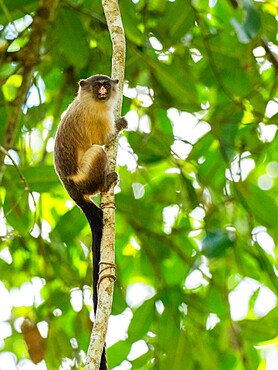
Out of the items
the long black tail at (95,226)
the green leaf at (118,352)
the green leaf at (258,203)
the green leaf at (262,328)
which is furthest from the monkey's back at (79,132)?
the green leaf at (262,328)

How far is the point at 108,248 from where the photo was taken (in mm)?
3105

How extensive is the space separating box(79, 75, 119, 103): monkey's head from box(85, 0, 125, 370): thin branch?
0.34 m

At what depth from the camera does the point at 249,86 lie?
181 inches

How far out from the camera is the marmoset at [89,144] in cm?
393

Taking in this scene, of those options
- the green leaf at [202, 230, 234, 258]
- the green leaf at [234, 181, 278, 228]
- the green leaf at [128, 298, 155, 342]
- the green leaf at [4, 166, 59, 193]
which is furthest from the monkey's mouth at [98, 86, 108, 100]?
the green leaf at [128, 298, 155, 342]

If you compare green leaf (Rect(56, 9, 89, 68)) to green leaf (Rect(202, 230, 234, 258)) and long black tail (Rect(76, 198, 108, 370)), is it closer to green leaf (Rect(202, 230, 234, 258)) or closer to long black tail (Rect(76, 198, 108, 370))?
long black tail (Rect(76, 198, 108, 370))

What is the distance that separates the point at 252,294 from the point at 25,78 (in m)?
1.50

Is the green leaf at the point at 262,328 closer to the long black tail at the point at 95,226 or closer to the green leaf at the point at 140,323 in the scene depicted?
the green leaf at the point at 140,323

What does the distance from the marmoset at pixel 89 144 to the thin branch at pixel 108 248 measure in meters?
0.09

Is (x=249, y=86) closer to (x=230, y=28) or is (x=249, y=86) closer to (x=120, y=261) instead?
(x=230, y=28)

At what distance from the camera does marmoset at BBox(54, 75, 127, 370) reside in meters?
3.93

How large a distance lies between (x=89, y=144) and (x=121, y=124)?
22cm

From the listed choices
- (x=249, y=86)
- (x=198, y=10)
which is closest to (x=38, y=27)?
(x=198, y=10)

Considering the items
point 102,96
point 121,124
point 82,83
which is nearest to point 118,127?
point 121,124
